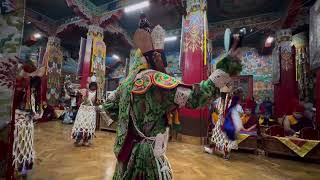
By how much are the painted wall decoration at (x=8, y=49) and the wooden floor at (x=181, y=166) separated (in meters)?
1.70

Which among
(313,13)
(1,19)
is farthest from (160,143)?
(313,13)

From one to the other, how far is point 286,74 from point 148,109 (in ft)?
29.9

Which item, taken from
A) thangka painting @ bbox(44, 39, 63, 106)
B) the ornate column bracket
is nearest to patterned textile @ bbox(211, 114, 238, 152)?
thangka painting @ bbox(44, 39, 63, 106)

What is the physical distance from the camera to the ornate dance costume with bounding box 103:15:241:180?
1104 millimetres

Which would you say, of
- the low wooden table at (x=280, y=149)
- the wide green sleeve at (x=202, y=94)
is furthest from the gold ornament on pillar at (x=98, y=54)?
the wide green sleeve at (x=202, y=94)

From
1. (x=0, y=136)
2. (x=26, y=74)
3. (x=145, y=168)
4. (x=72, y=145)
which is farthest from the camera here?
(x=72, y=145)

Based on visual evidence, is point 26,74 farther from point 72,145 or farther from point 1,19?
point 72,145

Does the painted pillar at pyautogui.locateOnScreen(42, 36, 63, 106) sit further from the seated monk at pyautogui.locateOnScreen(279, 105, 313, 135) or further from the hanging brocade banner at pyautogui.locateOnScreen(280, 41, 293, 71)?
the hanging brocade banner at pyautogui.locateOnScreen(280, 41, 293, 71)

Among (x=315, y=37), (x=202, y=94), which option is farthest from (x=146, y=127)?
(x=315, y=37)

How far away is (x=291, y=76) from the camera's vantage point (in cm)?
845

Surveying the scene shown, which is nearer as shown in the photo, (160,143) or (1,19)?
(160,143)

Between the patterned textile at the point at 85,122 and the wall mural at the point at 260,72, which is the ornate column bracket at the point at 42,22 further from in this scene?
the wall mural at the point at 260,72

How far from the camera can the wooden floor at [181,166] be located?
327cm

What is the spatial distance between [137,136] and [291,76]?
357 inches
